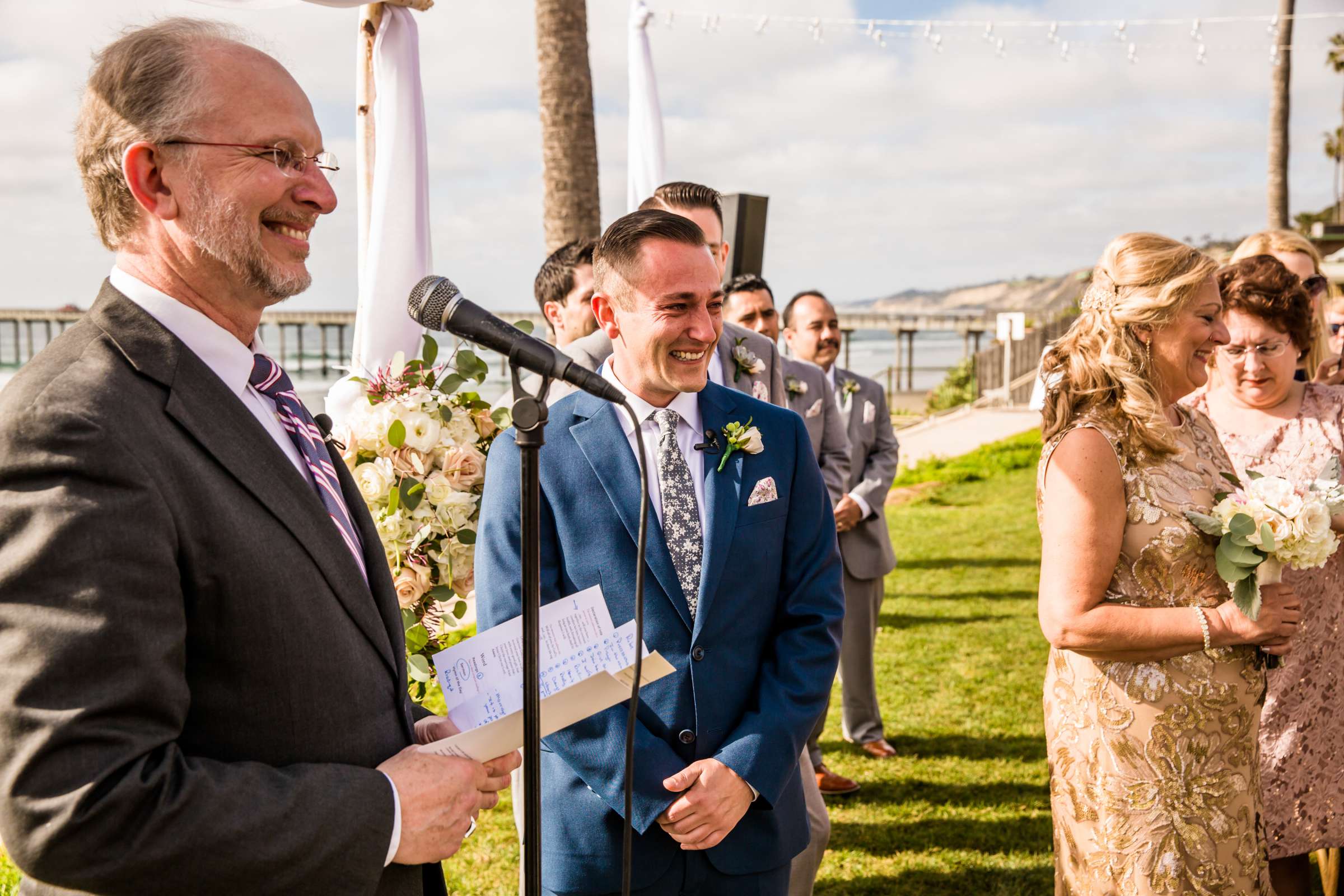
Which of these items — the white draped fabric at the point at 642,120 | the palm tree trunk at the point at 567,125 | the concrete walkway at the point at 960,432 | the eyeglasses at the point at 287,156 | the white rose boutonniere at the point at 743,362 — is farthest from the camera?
the concrete walkway at the point at 960,432

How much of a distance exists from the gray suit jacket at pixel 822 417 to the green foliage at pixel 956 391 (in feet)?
73.7

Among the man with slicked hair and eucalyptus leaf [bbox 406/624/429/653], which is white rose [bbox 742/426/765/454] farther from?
eucalyptus leaf [bbox 406/624/429/653]

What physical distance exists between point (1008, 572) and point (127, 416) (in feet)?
32.9

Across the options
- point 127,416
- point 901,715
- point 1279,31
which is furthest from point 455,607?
point 1279,31

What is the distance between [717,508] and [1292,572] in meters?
2.52

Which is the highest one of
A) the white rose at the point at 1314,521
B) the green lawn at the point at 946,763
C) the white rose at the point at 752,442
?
the white rose at the point at 752,442

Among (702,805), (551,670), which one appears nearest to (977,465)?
(702,805)

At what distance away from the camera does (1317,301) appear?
15.5 ft

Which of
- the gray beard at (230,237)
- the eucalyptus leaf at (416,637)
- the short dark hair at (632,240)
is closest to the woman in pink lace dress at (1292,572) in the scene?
the short dark hair at (632,240)

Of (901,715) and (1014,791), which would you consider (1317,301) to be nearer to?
(1014,791)

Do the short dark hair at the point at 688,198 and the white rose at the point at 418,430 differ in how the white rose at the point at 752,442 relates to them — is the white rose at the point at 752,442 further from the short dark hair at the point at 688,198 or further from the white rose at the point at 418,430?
the short dark hair at the point at 688,198

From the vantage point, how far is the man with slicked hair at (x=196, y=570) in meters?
1.33

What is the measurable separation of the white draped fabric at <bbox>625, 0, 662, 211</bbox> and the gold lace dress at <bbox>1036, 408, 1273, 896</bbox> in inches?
178

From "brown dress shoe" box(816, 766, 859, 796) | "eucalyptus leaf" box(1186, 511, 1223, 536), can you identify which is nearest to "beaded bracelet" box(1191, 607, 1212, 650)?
"eucalyptus leaf" box(1186, 511, 1223, 536)
